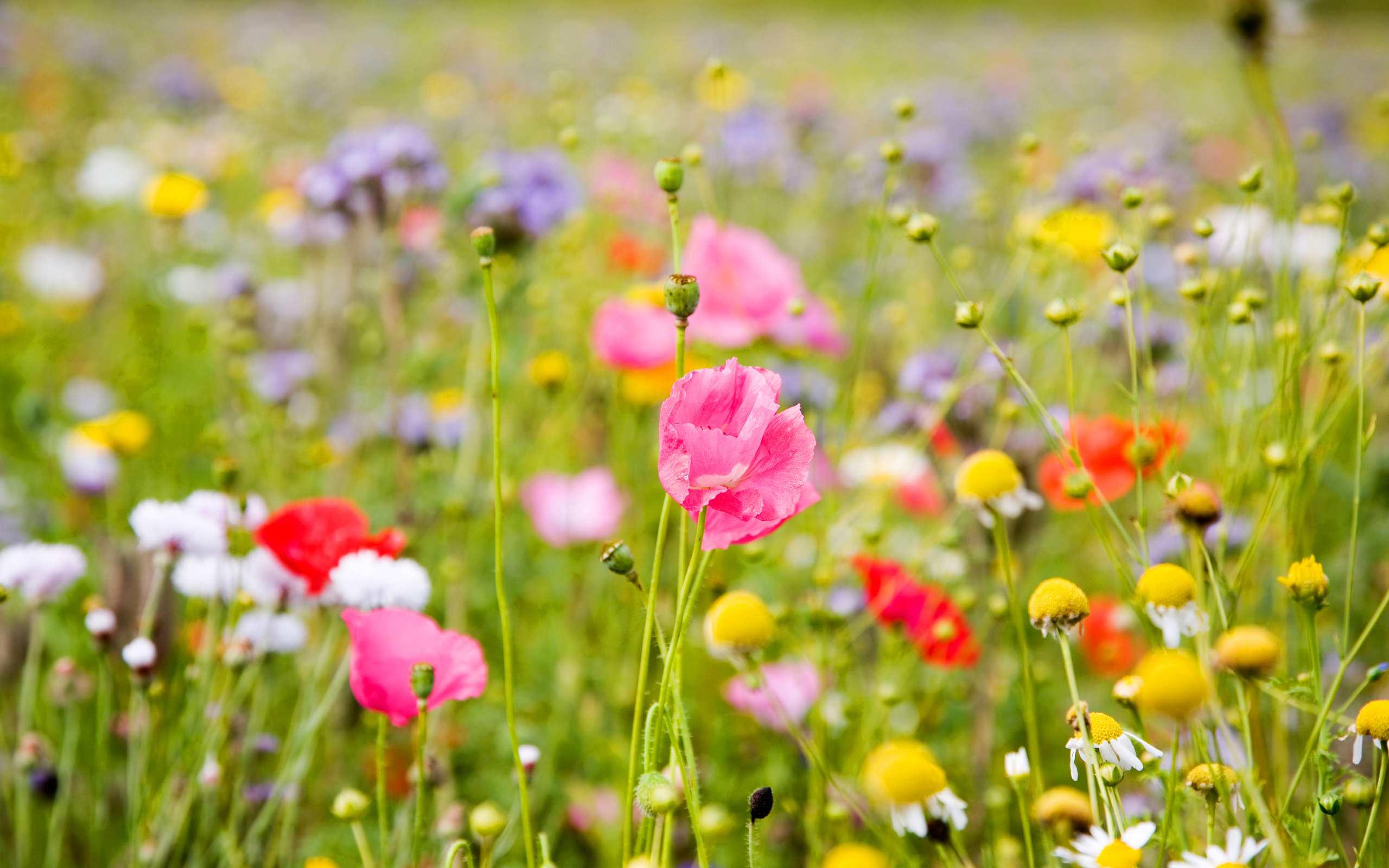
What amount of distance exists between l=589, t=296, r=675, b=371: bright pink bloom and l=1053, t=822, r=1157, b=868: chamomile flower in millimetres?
705

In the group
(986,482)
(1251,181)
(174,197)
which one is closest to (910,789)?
(986,482)

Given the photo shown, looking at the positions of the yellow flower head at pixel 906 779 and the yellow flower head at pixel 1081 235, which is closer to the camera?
the yellow flower head at pixel 906 779

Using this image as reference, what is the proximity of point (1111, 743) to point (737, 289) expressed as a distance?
665 millimetres

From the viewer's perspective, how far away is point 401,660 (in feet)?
1.93

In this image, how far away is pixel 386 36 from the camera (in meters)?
6.14

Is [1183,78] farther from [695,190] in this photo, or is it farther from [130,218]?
[130,218]

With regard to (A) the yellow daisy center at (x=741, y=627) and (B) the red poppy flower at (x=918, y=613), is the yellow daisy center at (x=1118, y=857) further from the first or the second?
(B) the red poppy flower at (x=918, y=613)

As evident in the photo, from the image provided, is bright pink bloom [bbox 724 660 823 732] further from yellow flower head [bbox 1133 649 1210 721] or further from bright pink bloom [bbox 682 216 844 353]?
yellow flower head [bbox 1133 649 1210 721]

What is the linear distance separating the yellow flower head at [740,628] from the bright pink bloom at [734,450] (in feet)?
→ 0.17

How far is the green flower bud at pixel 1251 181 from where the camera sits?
80cm

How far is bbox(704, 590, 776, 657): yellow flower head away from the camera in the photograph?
58 centimetres

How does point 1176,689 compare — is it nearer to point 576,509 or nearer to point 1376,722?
point 1376,722

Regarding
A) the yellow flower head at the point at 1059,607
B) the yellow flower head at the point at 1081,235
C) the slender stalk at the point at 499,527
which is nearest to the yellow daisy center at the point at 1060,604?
the yellow flower head at the point at 1059,607

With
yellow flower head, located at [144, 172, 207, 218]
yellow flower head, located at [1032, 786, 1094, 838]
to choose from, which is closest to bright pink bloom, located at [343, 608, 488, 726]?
yellow flower head, located at [1032, 786, 1094, 838]
